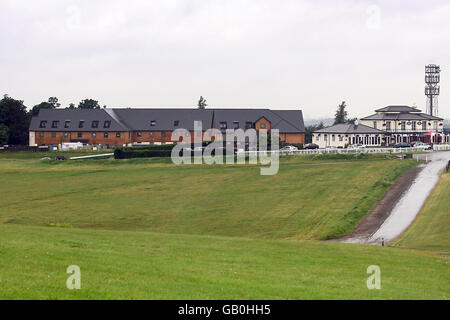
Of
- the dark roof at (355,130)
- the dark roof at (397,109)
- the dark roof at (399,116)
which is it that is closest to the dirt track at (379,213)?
the dark roof at (355,130)

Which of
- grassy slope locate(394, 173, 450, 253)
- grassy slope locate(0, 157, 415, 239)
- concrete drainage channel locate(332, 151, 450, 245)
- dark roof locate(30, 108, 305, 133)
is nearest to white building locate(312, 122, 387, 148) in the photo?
dark roof locate(30, 108, 305, 133)

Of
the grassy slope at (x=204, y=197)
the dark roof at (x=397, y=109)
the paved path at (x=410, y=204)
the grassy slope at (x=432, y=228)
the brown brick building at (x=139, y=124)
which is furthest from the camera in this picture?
the brown brick building at (x=139, y=124)

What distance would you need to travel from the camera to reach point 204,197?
50938mm

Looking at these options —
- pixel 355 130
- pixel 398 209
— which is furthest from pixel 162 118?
pixel 398 209

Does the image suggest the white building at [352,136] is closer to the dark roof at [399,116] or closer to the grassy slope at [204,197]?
the dark roof at [399,116]

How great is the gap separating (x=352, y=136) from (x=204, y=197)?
68.0m

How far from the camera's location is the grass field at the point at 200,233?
17.0m

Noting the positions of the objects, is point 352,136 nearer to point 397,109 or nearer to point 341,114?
point 397,109

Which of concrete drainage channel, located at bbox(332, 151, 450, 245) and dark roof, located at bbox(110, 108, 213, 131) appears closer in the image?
concrete drainage channel, located at bbox(332, 151, 450, 245)

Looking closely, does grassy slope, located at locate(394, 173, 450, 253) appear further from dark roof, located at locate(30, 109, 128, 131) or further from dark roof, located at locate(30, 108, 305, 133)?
dark roof, located at locate(30, 109, 128, 131)

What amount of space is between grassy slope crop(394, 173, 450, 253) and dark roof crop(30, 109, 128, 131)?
88.9m

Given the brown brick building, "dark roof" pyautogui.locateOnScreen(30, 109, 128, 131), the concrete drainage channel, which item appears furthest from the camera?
"dark roof" pyautogui.locateOnScreen(30, 109, 128, 131)

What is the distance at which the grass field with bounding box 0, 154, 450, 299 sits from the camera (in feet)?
55.8
